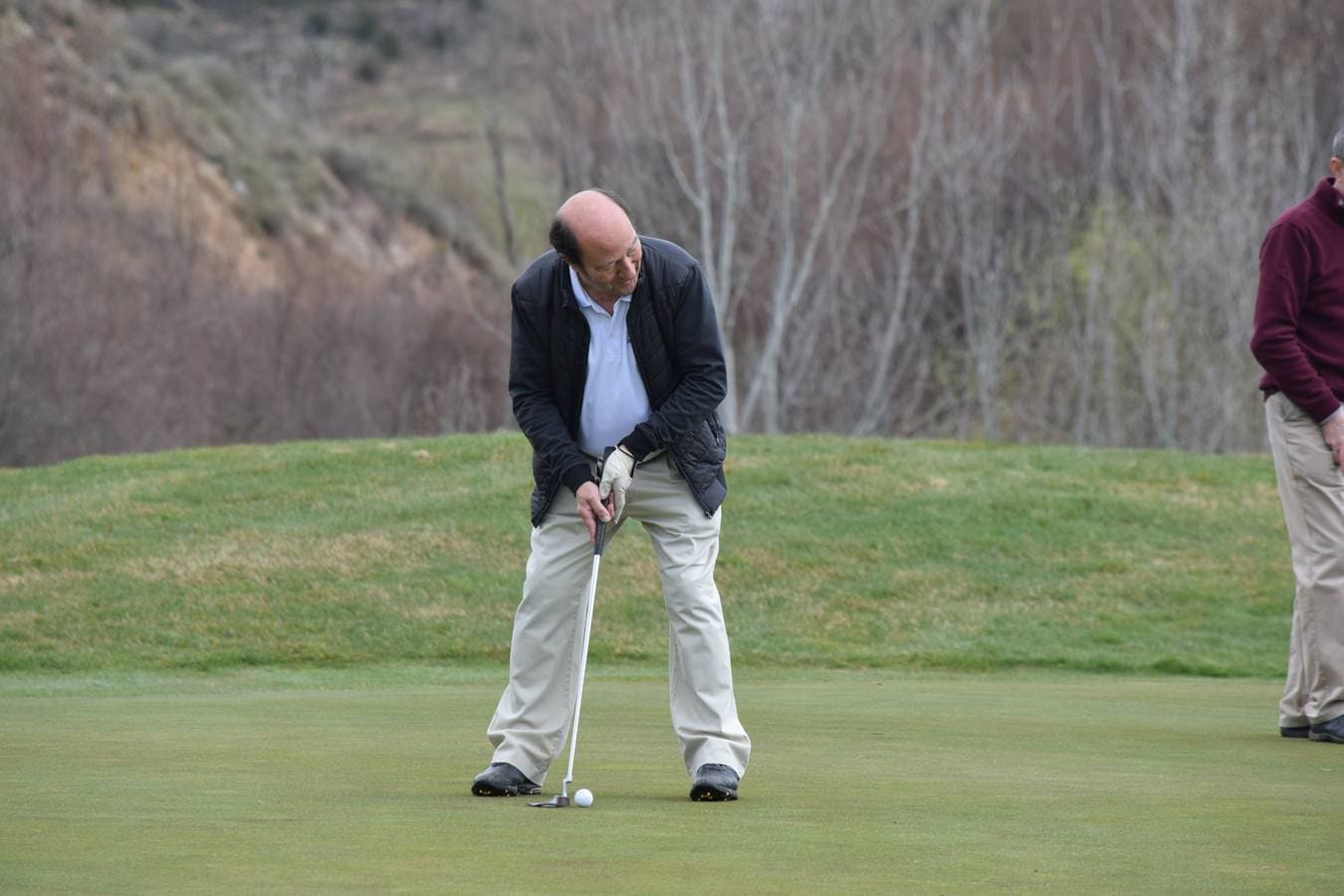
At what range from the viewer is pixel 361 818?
541 cm

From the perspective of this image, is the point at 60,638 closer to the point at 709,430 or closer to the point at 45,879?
the point at 709,430

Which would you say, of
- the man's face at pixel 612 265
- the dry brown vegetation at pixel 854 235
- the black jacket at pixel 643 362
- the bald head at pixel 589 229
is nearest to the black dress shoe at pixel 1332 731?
the black jacket at pixel 643 362

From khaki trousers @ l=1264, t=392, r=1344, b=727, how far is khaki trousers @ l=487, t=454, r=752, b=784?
277 centimetres

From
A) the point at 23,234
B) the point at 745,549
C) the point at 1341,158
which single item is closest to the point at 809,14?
the point at 23,234

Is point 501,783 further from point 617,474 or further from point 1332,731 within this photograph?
point 1332,731

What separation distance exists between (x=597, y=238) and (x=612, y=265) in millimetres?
99

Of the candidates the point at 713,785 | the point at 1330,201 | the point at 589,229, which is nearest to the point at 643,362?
the point at 589,229

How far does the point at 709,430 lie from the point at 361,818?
176cm

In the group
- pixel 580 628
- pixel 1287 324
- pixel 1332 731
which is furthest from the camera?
pixel 1287 324

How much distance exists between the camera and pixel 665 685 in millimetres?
11227

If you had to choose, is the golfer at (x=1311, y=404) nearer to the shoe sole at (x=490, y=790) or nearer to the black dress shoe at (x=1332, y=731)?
the black dress shoe at (x=1332, y=731)

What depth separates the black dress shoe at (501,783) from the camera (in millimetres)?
6188

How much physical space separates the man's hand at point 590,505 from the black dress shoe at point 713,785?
0.82 meters

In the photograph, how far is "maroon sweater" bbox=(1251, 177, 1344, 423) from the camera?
26.0 feet
